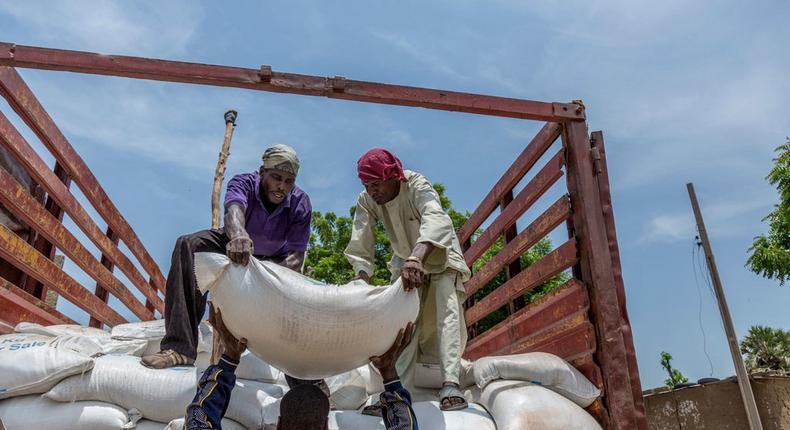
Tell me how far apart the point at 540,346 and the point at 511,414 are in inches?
26.6

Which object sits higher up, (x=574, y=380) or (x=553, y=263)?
(x=553, y=263)

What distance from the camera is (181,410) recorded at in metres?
2.16

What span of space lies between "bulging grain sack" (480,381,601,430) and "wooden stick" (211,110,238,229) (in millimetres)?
4393

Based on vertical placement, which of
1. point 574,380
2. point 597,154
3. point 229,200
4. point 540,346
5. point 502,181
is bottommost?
point 574,380

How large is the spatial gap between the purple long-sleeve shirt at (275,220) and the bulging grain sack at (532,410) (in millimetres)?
1181

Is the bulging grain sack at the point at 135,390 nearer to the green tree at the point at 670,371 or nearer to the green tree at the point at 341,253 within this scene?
the green tree at the point at 341,253

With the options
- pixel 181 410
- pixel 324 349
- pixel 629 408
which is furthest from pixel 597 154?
pixel 181 410

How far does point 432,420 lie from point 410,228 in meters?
0.98

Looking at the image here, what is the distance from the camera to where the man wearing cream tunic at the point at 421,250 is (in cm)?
248

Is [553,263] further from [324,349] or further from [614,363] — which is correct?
[324,349]

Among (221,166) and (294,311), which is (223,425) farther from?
(221,166)

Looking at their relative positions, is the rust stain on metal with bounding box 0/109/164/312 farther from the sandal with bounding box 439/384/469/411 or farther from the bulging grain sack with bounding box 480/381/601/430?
the bulging grain sack with bounding box 480/381/601/430

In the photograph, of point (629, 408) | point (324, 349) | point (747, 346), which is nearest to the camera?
point (324, 349)

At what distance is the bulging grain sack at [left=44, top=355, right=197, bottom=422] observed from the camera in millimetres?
2164
